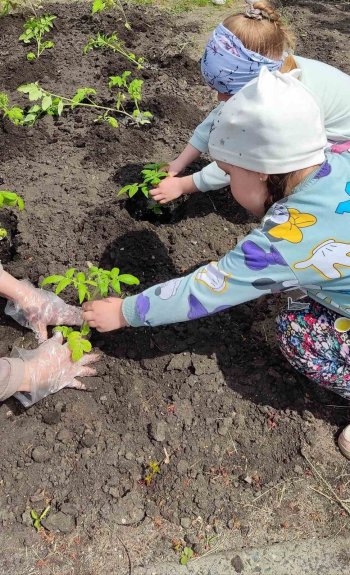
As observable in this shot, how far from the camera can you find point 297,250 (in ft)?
5.73

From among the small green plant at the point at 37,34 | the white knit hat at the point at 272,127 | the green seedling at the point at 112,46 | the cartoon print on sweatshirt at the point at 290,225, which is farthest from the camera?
the small green plant at the point at 37,34

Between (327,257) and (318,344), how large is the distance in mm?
476

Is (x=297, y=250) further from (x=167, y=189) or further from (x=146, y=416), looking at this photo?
(x=167, y=189)

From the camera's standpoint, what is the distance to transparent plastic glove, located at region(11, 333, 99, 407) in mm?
2217

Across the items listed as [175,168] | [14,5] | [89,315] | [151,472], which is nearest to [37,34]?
[14,5]

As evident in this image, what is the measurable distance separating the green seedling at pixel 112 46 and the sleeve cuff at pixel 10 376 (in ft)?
9.57

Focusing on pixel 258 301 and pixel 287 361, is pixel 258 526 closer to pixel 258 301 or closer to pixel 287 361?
pixel 287 361

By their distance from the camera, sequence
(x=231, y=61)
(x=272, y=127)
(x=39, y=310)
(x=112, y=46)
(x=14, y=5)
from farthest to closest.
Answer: (x=14, y=5) < (x=112, y=46) < (x=39, y=310) < (x=231, y=61) < (x=272, y=127)

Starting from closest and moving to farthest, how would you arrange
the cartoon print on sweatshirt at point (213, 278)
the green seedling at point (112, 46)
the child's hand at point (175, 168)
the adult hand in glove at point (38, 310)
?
the cartoon print on sweatshirt at point (213, 278)
the adult hand in glove at point (38, 310)
the child's hand at point (175, 168)
the green seedling at point (112, 46)

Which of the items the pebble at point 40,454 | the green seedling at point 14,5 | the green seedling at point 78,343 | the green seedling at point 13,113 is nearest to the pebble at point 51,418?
the pebble at point 40,454

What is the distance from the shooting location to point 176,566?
6.32 ft

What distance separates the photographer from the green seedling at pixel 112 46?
432cm

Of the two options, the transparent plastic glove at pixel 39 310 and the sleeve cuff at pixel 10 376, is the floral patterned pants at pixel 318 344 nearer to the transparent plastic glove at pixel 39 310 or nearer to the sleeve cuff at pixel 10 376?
the transparent plastic glove at pixel 39 310

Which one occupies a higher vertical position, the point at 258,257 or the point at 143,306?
the point at 258,257
